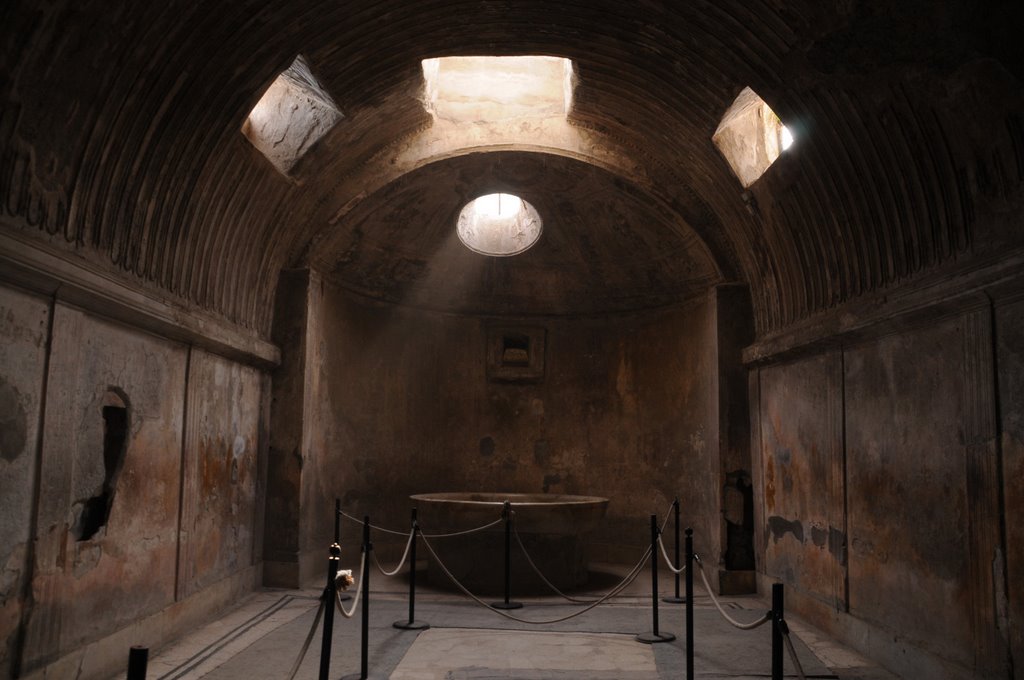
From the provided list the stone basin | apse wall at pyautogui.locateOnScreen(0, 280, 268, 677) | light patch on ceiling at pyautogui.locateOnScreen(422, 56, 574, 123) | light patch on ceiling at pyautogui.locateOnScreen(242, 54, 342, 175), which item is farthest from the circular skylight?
apse wall at pyautogui.locateOnScreen(0, 280, 268, 677)

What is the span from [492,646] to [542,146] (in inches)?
258

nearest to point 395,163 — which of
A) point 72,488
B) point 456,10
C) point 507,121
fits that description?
point 507,121

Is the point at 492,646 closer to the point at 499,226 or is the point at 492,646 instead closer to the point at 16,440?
the point at 16,440

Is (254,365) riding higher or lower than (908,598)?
higher

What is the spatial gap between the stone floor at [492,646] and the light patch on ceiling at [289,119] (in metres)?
5.17

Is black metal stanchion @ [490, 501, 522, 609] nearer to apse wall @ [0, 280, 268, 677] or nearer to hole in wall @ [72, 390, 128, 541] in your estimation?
apse wall @ [0, 280, 268, 677]

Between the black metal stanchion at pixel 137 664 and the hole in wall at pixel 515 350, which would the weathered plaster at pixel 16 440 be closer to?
the black metal stanchion at pixel 137 664

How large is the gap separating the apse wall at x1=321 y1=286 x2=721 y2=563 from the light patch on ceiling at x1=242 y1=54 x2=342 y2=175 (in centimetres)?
281

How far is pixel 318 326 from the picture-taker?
39.0 feet

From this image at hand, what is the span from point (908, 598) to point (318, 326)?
822cm

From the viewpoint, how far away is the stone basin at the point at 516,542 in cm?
1068

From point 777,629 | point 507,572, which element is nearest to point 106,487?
point 507,572

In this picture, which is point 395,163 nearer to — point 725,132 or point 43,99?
point 725,132

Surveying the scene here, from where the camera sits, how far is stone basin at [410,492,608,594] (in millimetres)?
10680
